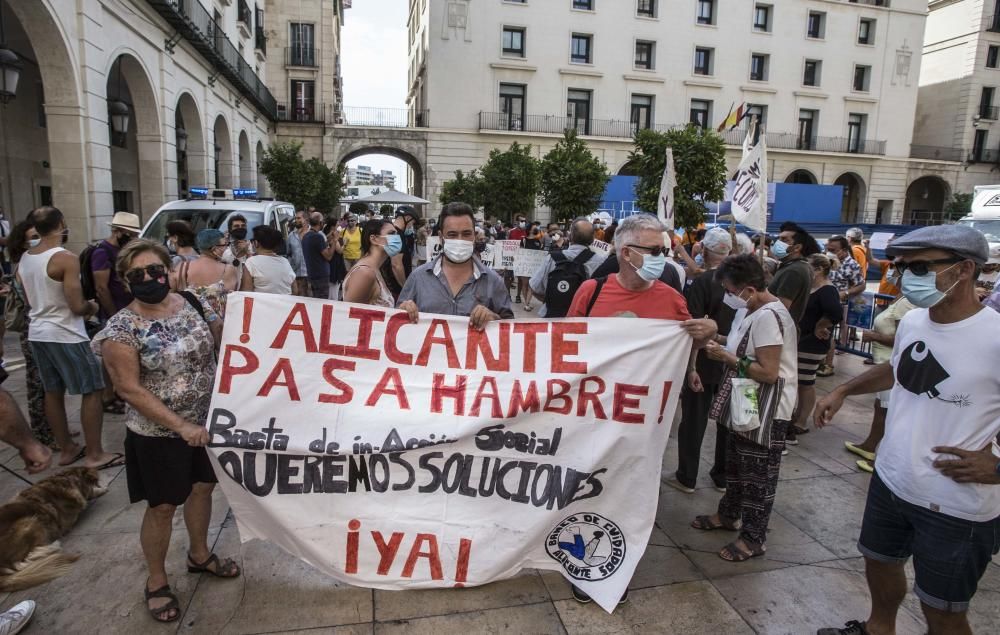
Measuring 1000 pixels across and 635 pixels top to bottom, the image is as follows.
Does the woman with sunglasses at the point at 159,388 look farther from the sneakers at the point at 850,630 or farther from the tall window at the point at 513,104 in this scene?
the tall window at the point at 513,104

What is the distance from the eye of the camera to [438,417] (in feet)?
10.2

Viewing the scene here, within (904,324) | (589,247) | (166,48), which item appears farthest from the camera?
(166,48)

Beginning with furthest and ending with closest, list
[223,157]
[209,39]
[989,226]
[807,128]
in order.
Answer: [807,128] < [223,157] < [989,226] < [209,39]

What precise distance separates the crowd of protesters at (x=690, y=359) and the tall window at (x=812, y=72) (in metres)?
38.6

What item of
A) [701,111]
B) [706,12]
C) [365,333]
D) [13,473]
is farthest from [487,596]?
[706,12]

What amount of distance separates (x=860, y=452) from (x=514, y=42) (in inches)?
1311

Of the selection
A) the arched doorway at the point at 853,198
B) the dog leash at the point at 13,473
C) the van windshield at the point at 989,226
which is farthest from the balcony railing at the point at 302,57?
the dog leash at the point at 13,473

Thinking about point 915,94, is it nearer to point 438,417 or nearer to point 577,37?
point 577,37

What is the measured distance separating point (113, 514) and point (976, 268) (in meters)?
5.00

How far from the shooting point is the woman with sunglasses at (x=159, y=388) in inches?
108

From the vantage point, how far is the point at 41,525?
9.91ft

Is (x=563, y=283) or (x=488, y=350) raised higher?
(x=563, y=283)

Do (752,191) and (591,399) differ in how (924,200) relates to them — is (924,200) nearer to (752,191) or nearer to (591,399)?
(752,191)

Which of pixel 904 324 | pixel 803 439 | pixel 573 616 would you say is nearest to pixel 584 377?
pixel 573 616
